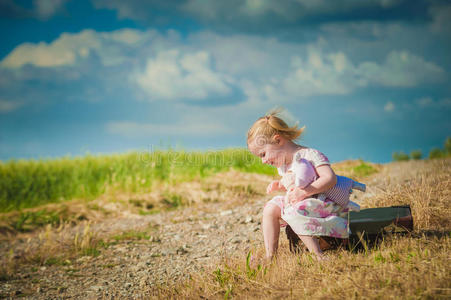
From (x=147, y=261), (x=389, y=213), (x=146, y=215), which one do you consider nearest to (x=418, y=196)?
(x=389, y=213)

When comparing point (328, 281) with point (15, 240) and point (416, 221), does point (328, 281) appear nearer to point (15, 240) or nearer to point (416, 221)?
point (416, 221)

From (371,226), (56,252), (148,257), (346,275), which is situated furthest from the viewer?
(56,252)

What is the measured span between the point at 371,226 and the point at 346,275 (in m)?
0.87

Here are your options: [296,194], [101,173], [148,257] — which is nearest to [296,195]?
[296,194]

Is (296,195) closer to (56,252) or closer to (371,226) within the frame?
(371,226)

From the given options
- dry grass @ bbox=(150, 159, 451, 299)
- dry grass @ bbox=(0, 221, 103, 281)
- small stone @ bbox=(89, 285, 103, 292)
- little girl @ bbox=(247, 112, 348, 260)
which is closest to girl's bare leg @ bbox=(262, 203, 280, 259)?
little girl @ bbox=(247, 112, 348, 260)

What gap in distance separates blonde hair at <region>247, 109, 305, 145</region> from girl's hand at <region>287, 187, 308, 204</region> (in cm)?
49

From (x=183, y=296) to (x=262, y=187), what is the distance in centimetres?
533

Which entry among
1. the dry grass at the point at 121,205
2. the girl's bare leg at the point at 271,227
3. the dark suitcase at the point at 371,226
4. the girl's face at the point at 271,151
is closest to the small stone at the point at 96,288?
the girl's bare leg at the point at 271,227

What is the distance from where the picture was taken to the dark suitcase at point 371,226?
121 inches

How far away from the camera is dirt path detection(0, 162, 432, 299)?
383 centimetres

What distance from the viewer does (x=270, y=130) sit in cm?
313

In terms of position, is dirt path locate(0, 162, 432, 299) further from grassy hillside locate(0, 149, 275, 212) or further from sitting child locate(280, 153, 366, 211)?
grassy hillside locate(0, 149, 275, 212)

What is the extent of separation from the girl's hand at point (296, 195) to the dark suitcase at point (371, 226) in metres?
0.38
